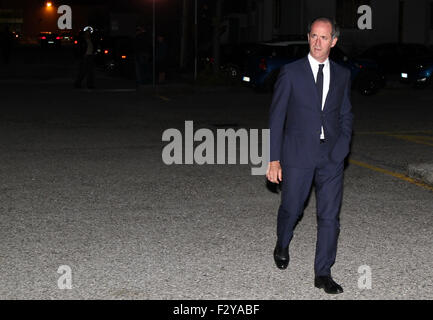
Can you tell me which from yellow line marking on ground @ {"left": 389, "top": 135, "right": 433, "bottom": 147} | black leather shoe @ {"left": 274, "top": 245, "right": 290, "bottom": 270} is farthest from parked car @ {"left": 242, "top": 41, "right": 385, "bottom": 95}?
black leather shoe @ {"left": 274, "top": 245, "right": 290, "bottom": 270}

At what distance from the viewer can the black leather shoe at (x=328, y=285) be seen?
19.2ft

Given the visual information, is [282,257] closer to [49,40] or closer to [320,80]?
[320,80]

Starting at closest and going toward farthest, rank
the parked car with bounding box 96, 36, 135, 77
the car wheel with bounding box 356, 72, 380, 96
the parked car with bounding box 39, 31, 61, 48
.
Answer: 1. the car wheel with bounding box 356, 72, 380, 96
2. the parked car with bounding box 96, 36, 135, 77
3. the parked car with bounding box 39, 31, 61, 48

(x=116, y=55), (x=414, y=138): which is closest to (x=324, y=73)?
(x=414, y=138)

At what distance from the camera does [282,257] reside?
6465 mm

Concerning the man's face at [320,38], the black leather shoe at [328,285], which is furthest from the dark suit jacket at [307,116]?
the black leather shoe at [328,285]

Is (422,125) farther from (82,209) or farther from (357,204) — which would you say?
(82,209)

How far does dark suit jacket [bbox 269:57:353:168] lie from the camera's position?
19.2 feet

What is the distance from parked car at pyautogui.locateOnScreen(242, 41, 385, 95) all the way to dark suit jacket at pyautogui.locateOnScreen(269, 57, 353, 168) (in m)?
19.3

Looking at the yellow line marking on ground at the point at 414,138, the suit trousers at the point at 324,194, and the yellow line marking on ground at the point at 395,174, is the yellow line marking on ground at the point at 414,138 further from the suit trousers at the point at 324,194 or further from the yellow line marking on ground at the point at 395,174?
the suit trousers at the point at 324,194

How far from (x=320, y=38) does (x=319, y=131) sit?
0.63 m

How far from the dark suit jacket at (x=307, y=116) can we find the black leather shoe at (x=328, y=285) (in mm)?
781

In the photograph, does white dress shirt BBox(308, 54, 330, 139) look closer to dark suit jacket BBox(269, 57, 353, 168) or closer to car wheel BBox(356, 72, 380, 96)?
dark suit jacket BBox(269, 57, 353, 168)
